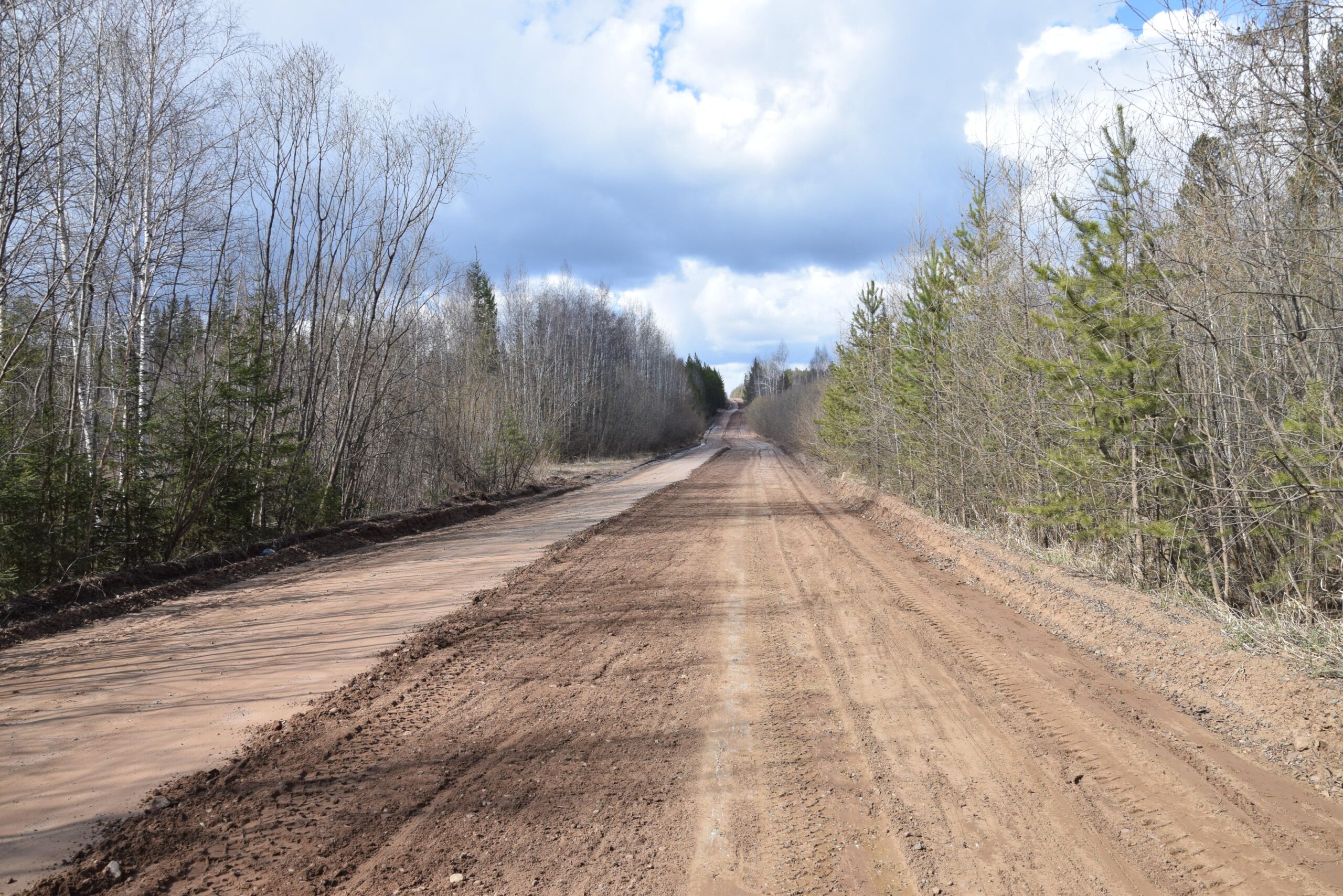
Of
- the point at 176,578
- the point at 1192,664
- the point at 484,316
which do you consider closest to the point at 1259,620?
the point at 1192,664

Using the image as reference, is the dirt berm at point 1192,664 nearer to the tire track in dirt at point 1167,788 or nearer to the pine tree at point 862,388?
the tire track in dirt at point 1167,788

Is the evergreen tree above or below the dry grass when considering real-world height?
above

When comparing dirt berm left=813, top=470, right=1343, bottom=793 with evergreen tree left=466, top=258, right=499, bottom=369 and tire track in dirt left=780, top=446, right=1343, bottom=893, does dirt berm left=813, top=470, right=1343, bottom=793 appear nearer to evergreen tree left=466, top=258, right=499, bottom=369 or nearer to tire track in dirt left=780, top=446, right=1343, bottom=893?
tire track in dirt left=780, top=446, right=1343, bottom=893

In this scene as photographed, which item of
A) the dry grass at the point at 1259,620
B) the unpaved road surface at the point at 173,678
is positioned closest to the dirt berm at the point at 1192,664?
the dry grass at the point at 1259,620

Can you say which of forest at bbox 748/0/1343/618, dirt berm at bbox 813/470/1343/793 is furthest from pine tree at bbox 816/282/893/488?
dirt berm at bbox 813/470/1343/793

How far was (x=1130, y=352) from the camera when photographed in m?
7.53

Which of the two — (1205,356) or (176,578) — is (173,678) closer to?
(176,578)

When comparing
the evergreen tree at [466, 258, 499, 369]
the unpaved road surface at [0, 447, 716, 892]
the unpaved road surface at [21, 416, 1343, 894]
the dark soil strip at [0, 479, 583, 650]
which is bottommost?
the unpaved road surface at [21, 416, 1343, 894]

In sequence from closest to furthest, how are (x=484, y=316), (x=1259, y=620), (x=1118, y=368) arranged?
1. (x=1259, y=620)
2. (x=1118, y=368)
3. (x=484, y=316)

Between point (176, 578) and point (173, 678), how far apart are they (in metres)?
4.51

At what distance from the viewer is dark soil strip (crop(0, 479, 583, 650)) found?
702 cm

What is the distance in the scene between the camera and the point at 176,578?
9109mm

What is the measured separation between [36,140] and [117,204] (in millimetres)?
1870

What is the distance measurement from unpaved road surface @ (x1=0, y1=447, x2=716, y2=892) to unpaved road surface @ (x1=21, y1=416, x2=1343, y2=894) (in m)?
0.36
